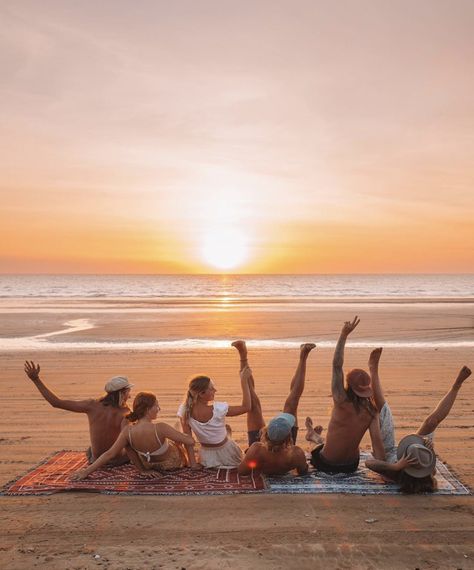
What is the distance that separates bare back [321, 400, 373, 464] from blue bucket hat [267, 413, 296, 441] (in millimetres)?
511

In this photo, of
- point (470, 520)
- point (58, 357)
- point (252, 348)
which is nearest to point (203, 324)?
point (252, 348)

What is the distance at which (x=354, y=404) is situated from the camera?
595 cm

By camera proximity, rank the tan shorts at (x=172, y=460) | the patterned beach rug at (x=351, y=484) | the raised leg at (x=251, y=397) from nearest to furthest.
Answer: the patterned beach rug at (x=351, y=484), the tan shorts at (x=172, y=460), the raised leg at (x=251, y=397)

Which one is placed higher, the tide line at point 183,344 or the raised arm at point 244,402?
the raised arm at point 244,402

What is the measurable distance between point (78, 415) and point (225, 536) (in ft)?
15.8

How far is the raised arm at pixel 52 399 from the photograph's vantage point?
19.5 ft

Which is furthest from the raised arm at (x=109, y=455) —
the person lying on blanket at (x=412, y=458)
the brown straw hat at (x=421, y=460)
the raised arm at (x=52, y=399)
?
the brown straw hat at (x=421, y=460)

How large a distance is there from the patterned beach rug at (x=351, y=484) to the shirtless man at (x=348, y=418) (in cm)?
13

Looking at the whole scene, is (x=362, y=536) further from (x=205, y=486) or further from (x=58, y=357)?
(x=58, y=357)

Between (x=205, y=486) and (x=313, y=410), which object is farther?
(x=313, y=410)

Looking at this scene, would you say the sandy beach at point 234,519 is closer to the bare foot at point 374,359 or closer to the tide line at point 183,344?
the bare foot at point 374,359

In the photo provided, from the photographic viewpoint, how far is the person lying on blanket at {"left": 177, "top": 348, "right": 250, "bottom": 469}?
6320 mm

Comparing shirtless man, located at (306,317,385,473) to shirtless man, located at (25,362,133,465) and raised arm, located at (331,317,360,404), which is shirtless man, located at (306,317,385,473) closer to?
raised arm, located at (331,317,360,404)

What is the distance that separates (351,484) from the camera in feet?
19.3
